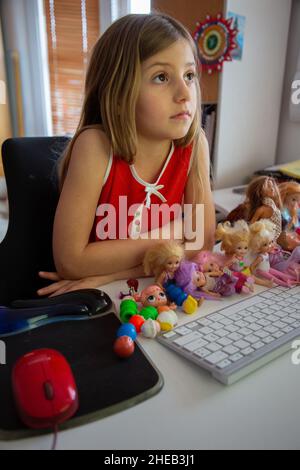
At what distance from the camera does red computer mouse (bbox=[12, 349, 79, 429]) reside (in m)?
0.33

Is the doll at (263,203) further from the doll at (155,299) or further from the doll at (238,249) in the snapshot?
the doll at (155,299)

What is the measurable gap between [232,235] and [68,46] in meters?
2.46

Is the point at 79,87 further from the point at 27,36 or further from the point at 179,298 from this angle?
the point at 179,298

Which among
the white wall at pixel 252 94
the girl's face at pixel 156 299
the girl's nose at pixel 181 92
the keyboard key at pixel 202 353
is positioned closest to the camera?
the keyboard key at pixel 202 353

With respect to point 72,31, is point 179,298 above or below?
below

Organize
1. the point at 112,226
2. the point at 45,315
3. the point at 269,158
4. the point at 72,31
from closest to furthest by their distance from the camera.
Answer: the point at 45,315 → the point at 112,226 → the point at 269,158 → the point at 72,31

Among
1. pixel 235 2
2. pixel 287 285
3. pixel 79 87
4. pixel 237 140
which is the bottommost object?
pixel 287 285

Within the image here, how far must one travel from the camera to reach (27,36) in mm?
2605

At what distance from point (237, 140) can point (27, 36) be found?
1.87m

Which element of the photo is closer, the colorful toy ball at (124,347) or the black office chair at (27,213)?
the colorful toy ball at (124,347)

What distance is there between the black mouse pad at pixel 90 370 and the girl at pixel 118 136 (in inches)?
6.8

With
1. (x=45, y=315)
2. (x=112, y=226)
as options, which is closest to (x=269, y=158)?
(x=112, y=226)

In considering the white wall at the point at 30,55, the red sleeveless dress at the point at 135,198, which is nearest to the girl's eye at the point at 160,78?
the red sleeveless dress at the point at 135,198

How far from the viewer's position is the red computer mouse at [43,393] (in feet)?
1.09
